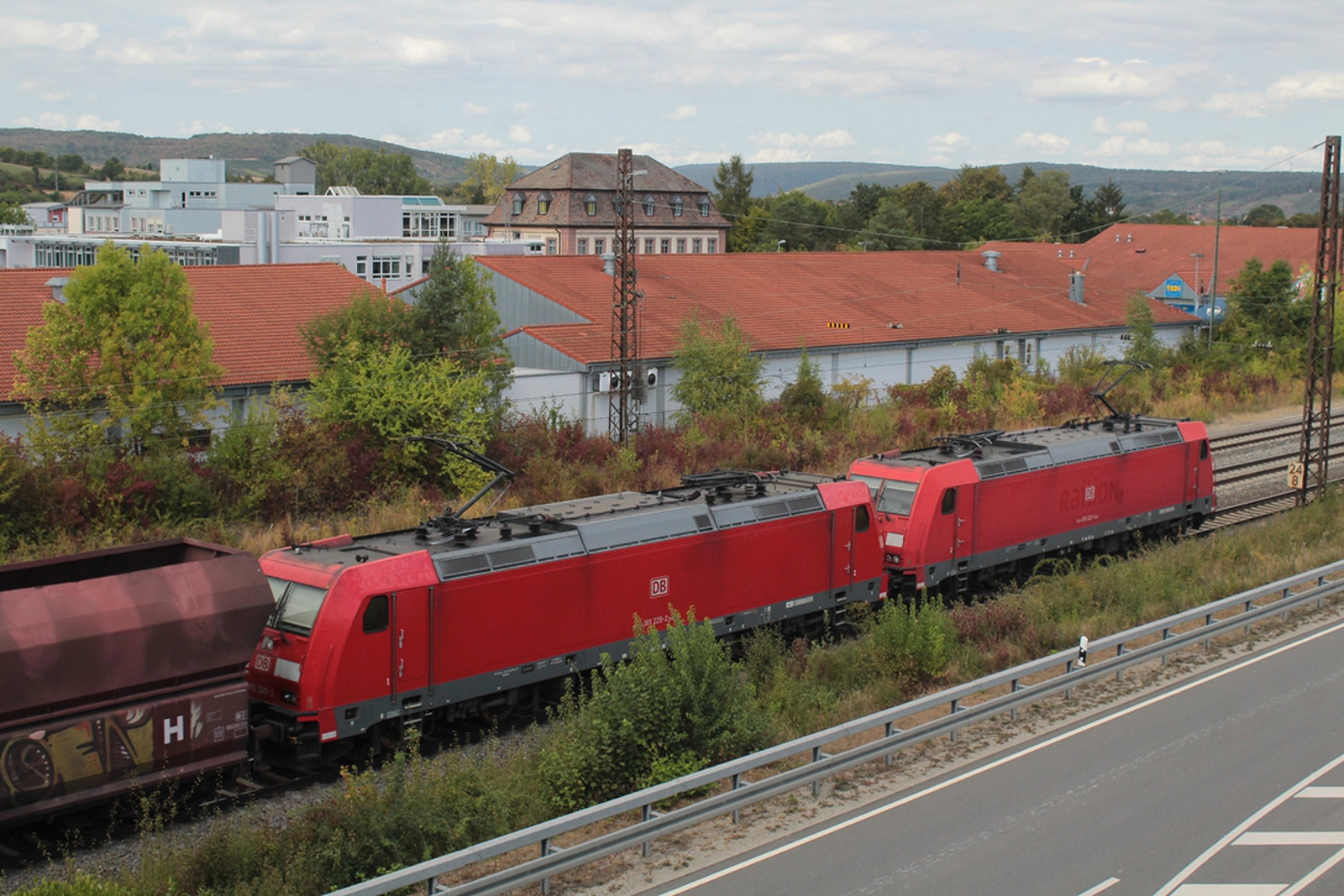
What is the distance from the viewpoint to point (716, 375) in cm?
4116

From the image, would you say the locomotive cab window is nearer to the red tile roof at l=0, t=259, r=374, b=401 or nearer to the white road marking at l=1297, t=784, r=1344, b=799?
the white road marking at l=1297, t=784, r=1344, b=799

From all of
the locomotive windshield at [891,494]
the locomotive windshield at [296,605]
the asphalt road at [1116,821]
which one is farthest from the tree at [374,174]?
the asphalt road at [1116,821]

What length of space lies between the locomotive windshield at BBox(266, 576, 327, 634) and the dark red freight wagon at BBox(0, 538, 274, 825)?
31.5 inches

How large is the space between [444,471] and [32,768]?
20267 mm

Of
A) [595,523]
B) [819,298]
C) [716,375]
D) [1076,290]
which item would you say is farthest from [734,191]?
[595,523]

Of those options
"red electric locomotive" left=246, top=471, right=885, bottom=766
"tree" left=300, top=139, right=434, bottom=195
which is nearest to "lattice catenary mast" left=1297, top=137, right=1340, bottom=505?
"red electric locomotive" left=246, top=471, right=885, bottom=766

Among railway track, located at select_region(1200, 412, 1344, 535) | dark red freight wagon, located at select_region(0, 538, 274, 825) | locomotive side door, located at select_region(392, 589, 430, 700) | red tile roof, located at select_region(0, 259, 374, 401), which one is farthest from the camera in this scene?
red tile roof, located at select_region(0, 259, 374, 401)

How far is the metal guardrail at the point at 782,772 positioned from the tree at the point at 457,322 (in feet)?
71.4

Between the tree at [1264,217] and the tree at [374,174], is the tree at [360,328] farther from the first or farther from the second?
the tree at [1264,217]

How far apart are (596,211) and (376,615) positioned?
85.2 meters

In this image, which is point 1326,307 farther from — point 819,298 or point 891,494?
point 819,298

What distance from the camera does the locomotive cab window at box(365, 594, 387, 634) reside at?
14883 mm

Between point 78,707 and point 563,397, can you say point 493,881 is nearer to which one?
point 78,707

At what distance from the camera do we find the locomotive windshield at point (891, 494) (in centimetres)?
2297
